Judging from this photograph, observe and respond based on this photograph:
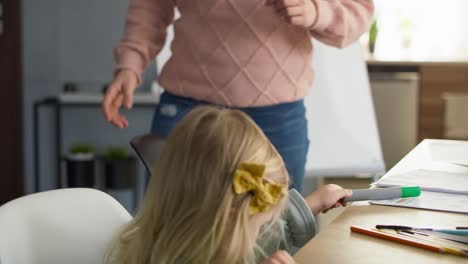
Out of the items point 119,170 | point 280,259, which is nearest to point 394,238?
point 280,259

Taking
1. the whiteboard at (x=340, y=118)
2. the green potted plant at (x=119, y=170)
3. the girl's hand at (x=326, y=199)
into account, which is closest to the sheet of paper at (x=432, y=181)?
the girl's hand at (x=326, y=199)

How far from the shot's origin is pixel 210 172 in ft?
3.09

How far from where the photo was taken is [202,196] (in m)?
0.95

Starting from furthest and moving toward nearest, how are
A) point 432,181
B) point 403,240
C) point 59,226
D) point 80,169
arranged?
point 80,169
point 432,181
point 59,226
point 403,240

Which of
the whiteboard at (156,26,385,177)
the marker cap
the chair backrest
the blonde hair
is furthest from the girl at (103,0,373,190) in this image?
the whiteboard at (156,26,385,177)

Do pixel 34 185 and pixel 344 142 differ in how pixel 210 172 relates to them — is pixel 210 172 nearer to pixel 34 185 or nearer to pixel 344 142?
pixel 344 142

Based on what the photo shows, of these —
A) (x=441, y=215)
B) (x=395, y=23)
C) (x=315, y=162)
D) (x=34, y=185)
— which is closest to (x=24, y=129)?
(x=34, y=185)

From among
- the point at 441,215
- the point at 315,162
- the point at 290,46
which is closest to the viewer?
the point at 441,215

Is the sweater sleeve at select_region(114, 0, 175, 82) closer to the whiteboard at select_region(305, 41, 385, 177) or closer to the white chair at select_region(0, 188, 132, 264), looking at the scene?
the white chair at select_region(0, 188, 132, 264)

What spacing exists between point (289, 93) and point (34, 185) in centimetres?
244

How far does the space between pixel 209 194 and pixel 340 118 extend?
1.81m

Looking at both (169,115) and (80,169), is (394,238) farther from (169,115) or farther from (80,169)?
(80,169)

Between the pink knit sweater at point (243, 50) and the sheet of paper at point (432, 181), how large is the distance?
0.29m

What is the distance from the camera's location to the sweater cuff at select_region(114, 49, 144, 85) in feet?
5.20
